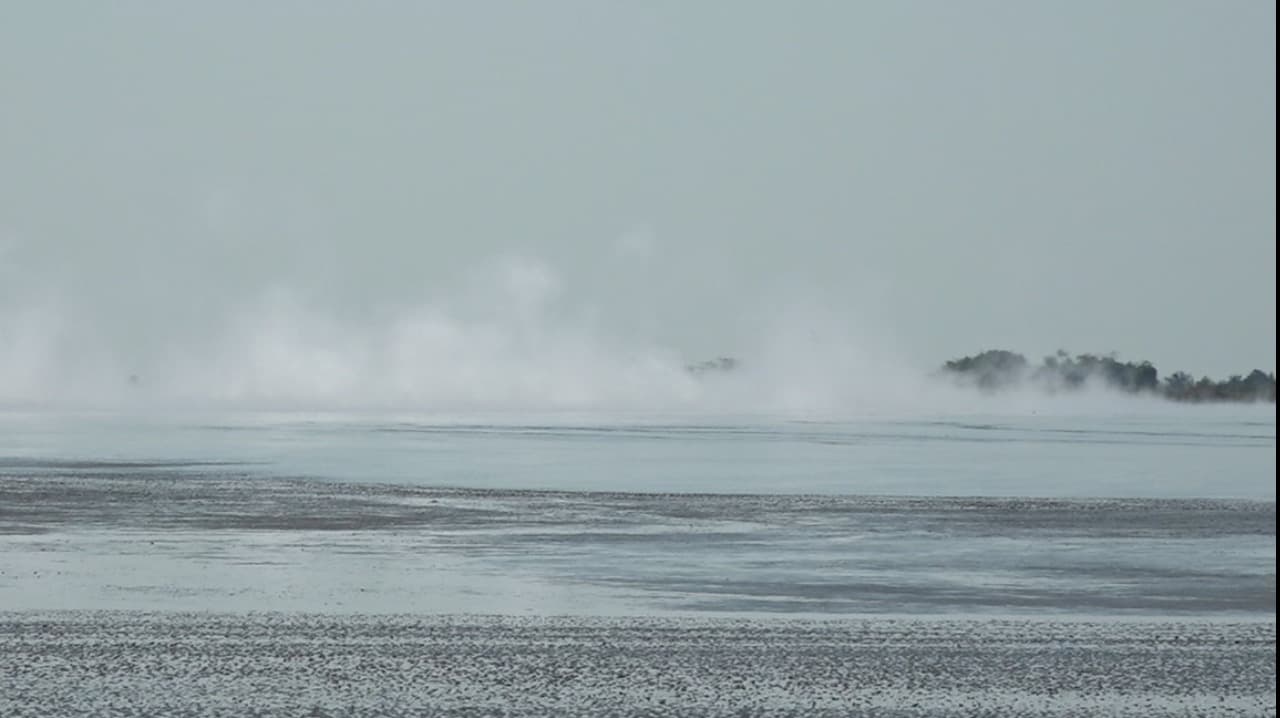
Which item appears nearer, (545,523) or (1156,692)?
(1156,692)

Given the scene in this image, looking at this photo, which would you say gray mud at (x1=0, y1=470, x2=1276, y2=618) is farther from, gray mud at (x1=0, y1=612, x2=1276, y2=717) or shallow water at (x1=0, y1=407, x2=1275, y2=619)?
gray mud at (x1=0, y1=612, x2=1276, y2=717)

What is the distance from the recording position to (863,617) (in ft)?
42.6

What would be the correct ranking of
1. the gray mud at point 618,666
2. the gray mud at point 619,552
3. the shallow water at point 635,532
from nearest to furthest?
the gray mud at point 618,666
the gray mud at point 619,552
the shallow water at point 635,532

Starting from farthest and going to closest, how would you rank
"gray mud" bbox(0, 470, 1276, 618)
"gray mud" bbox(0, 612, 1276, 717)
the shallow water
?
the shallow water, "gray mud" bbox(0, 470, 1276, 618), "gray mud" bbox(0, 612, 1276, 717)

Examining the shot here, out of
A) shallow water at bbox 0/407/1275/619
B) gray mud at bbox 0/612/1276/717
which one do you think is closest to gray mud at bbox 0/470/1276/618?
shallow water at bbox 0/407/1275/619

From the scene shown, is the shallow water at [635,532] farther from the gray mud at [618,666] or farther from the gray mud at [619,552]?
the gray mud at [618,666]

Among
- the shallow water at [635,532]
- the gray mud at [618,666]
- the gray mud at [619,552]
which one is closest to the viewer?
the gray mud at [618,666]

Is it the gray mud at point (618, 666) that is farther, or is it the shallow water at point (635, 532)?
the shallow water at point (635, 532)

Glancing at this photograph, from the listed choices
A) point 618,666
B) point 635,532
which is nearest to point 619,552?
point 635,532

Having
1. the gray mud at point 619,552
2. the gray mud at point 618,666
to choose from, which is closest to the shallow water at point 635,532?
the gray mud at point 619,552

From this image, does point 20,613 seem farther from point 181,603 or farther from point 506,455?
point 506,455

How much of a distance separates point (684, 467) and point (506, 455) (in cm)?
685

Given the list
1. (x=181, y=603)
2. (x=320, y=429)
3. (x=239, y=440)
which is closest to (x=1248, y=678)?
(x=181, y=603)

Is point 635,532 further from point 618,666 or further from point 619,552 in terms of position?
point 618,666
